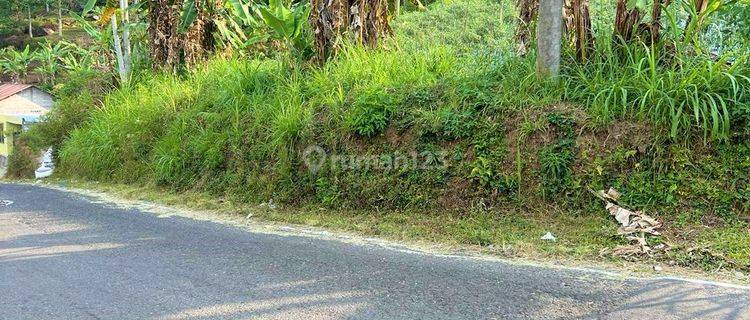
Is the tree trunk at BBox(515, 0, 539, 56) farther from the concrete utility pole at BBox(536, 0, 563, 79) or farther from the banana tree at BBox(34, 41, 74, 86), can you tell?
the banana tree at BBox(34, 41, 74, 86)

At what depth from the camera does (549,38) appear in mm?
6414

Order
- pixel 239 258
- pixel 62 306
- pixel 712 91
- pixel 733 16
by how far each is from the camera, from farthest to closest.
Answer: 1. pixel 733 16
2. pixel 712 91
3. pixel 239 258
4. pixel 62 306

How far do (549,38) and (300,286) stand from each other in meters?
4.15

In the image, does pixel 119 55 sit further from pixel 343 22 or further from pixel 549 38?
pixel 549 38

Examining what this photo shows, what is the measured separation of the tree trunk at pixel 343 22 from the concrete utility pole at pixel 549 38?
336 centimetres

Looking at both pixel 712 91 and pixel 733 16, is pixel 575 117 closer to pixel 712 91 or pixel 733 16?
pixel 712 91

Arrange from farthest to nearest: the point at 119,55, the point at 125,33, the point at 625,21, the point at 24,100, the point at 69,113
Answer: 1. the point at 24,100
2. the point at 69,113
3. the point at 125,33
4. the point at 119,55
5. the point at 625,21

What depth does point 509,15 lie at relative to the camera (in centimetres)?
1447

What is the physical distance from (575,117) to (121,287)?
185 inches

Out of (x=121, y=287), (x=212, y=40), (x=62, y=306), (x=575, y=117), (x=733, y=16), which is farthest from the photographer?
(x=212, y=40)

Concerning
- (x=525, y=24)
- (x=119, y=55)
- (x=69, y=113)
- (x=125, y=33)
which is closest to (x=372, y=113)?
(x=525, y=24)

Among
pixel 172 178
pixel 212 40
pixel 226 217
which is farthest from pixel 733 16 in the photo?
pixel 212 40

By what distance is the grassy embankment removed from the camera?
534cm

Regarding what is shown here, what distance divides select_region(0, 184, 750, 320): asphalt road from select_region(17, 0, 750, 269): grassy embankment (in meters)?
0.78
